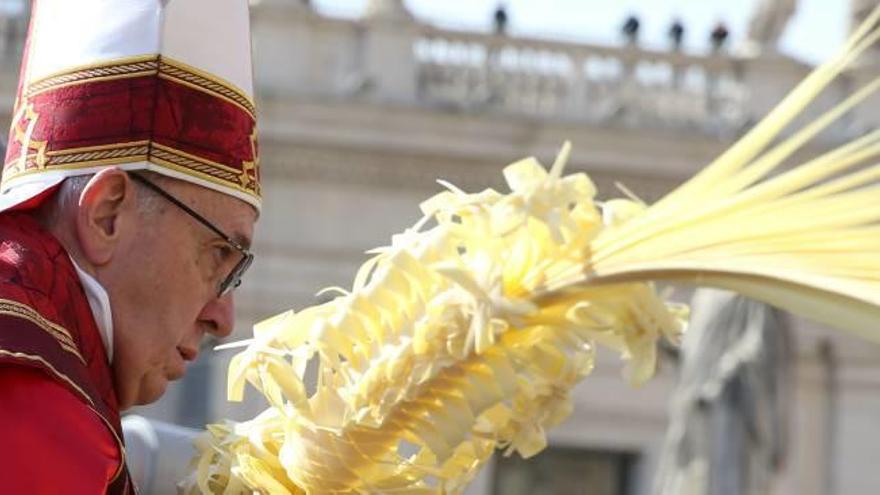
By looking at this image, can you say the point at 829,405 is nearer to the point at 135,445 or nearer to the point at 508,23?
the point at 508,23

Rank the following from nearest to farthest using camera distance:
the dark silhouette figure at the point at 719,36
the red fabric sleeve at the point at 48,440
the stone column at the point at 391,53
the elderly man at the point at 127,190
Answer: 1. the red fabric sleeve at the point at 48,440
2. the elderly man at the point at 127,190
3. the stone column at the point at 391,53
4. the dark silhouette figure at the point at 719,36

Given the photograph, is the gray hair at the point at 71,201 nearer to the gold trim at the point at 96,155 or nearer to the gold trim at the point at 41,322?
the gold trim at the point at 96,155

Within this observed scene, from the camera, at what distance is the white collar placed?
2537 millimetres

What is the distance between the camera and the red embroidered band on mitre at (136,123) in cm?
258

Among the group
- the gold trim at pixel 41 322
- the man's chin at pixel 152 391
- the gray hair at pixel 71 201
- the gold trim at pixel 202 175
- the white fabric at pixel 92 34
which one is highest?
the white fabric at pixel 92 34

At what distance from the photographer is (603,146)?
56.9 feet

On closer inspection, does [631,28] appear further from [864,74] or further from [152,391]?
[152,391]

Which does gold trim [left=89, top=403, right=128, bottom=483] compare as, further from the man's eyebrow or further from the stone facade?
the stone facade

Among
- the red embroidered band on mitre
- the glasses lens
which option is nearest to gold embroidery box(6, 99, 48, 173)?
the red embroidered band on mitre

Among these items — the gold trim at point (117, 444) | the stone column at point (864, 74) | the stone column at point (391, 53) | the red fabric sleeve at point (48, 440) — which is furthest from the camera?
the stone column at point (391, 53)

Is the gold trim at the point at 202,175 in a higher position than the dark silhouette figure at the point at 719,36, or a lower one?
lower

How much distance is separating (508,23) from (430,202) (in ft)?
49.4

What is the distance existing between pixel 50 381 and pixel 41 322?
0.08 metres

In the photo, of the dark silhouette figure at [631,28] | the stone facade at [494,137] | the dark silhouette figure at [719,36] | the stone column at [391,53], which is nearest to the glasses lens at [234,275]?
the stone facade at [494,137]
